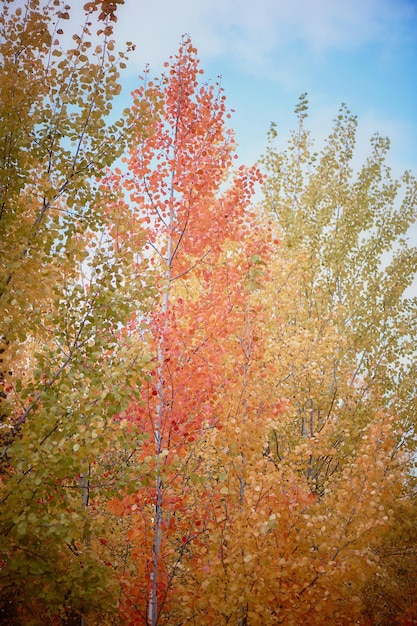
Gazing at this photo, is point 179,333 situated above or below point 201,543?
above

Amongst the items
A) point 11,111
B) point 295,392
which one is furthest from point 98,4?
point 295,392

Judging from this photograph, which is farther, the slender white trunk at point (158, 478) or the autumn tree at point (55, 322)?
the slender white trunk at point (158, 478)

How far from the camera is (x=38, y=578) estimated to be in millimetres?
3461

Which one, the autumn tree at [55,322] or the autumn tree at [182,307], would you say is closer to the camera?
the autumn tree at [55,322]

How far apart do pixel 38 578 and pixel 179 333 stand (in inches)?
112

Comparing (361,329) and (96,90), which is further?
(361,329)

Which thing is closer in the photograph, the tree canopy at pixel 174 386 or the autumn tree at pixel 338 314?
the tree canopy at pixel 174 386

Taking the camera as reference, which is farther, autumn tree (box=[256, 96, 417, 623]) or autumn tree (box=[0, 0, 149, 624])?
autumn tree (box=[256, 96, 417, 623])

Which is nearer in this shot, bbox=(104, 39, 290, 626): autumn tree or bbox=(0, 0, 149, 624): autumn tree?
bbox=(0, 0, 149, 624): autumn tree

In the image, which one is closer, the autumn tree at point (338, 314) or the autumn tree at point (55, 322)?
the autumn tree at point (55, 322)

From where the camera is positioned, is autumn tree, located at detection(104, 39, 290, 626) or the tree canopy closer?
the tree canopy

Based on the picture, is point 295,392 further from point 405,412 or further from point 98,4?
point 98,4

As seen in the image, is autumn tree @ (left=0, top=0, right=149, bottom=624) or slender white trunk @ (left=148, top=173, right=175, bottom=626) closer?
autumn tree @ (left=0, top=0, right=149, bottom=624)

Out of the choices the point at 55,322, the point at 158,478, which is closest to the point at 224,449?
the point at 158,478
